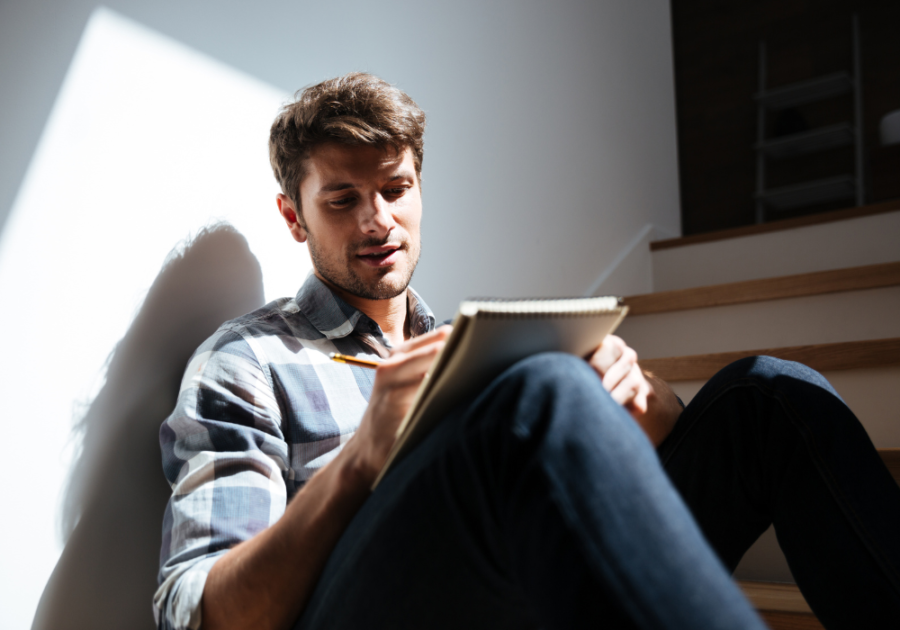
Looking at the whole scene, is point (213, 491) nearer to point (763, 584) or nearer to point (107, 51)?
point (107, 51)

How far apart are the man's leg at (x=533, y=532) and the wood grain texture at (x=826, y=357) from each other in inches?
33.3

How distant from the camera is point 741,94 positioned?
303cm

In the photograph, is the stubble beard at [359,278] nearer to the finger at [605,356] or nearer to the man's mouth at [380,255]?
the man's mouth at [380,255]

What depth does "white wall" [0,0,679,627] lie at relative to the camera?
80 cm

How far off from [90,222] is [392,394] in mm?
493

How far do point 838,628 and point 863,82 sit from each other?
273 cm

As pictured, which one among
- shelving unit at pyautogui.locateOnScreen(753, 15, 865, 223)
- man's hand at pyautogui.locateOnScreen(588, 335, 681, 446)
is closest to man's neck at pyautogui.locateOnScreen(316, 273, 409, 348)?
man's hand at pyautogui.locateOnScreen(588, 335, 681, 446)

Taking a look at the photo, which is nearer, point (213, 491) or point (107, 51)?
point (213, 491)

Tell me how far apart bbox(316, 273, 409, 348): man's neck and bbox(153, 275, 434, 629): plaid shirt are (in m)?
0.06

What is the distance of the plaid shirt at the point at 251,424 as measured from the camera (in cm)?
71

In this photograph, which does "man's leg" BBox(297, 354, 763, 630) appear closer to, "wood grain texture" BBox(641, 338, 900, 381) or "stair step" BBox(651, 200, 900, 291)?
"wood grain texture" BBox(641, 338, 900, 381)

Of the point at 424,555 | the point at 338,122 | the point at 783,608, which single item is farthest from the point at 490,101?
the point at 424,555

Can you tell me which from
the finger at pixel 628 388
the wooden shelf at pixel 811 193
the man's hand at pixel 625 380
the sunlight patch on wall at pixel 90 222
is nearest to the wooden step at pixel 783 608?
the man's hand at pixel 625 380

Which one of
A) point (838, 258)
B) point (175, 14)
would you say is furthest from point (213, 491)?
point (838, 258)
